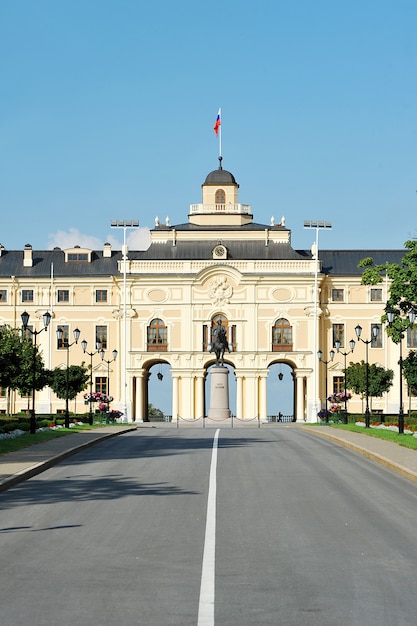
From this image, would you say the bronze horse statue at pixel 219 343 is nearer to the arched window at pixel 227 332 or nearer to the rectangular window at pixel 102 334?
the arched window at pixel 227 332

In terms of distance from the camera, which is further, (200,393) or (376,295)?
(376,295)

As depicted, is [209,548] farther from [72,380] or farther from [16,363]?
[72,380]

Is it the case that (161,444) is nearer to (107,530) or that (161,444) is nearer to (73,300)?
(107,530)

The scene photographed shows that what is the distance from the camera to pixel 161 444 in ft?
132

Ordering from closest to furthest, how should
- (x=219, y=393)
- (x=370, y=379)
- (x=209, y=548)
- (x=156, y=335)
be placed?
(x=209, y=548) < (x=219, y=393) < (x=370, y=379) < (x=156, y=335)

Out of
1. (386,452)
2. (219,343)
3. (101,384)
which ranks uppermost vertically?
(219,343)

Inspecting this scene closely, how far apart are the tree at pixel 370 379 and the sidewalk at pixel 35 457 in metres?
51.0

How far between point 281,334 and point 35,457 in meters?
71.9

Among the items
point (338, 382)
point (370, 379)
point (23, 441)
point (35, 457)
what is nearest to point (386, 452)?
point (35, 457)

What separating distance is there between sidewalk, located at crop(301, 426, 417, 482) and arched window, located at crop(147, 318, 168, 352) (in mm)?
57743

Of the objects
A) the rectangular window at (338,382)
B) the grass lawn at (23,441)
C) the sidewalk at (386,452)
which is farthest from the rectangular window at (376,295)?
the grass lawn at (23,441)

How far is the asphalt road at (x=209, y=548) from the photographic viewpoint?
10156mm

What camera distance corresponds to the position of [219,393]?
8350 centimetres

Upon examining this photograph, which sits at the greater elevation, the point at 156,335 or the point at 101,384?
the point at 156,335
